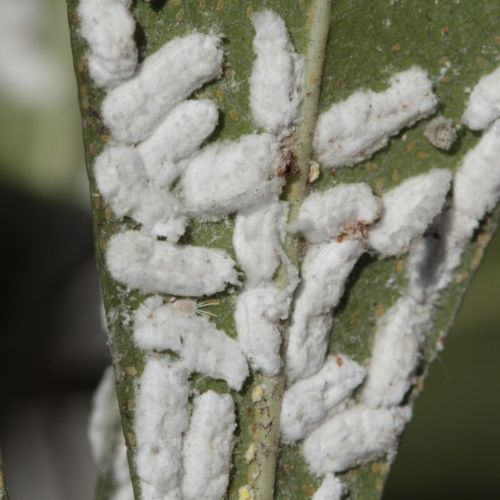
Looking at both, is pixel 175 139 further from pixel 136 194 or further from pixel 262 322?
pixel 262 322

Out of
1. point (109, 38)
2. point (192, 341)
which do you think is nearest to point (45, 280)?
point (192, 341)

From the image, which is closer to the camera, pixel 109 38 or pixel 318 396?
pixel 109 38

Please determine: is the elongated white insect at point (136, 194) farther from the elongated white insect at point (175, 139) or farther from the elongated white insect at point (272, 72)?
the elongated white insect at point (272, 72)

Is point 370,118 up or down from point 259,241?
up

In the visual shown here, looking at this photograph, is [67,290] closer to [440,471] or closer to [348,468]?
[440,471]

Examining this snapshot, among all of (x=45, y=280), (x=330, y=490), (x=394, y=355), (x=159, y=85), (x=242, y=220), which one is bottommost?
(x=330, y=490)
